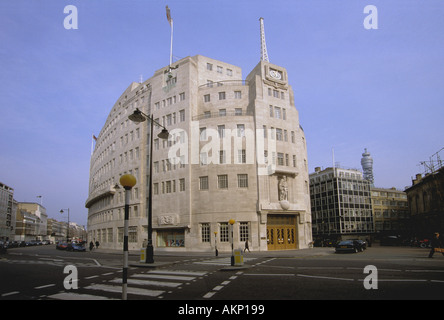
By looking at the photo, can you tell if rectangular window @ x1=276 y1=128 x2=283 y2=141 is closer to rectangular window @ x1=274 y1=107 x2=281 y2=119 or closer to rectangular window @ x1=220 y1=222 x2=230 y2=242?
rectangular window @ x1=274 y1=107 x2=281 y2=119

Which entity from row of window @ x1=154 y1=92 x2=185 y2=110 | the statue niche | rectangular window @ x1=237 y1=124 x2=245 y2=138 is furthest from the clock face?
the statue niche

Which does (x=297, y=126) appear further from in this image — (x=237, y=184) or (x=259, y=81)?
(x=237, y=184)

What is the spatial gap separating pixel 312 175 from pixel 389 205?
27880 millimetres

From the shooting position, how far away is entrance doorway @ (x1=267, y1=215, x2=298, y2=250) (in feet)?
125

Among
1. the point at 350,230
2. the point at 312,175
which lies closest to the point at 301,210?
the point at 350,230

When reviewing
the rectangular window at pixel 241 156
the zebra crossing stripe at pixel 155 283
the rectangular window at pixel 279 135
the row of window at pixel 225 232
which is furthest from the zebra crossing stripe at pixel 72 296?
the rectangular window at pixel 279 135

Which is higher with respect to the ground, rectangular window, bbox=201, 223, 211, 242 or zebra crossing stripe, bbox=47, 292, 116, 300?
zebra crossing stripe, bbox=47, 292, 116, 300

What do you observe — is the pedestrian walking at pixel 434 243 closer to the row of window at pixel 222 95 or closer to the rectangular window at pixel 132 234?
the row of window at pixel 222 95

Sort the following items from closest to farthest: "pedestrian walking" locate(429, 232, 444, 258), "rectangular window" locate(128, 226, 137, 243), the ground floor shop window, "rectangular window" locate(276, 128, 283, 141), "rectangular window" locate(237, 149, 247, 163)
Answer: "pedestrian walking" locate(429, 232, 444, 258)
"rectangular window" locate(237, 149, 247, 163)
the ground floor shop window
"rectangular window" locate(276, 128, 283, 141)
"rectangular window" locate(128, 226, 137, 243)

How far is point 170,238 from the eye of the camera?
1654 inches

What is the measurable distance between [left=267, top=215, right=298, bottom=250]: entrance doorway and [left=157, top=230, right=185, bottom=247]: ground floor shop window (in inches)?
464

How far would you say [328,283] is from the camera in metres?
10.2

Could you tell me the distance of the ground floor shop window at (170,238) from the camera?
4069 cm

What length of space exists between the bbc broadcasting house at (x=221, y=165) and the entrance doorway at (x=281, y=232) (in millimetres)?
127
